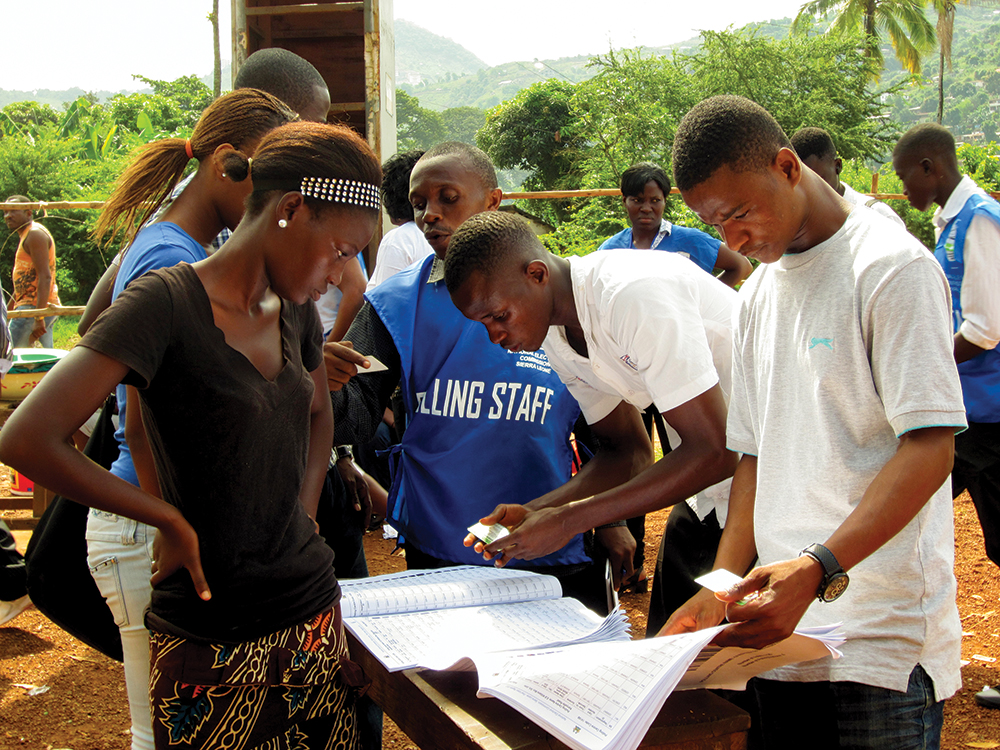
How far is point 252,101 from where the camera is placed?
195 centimetres

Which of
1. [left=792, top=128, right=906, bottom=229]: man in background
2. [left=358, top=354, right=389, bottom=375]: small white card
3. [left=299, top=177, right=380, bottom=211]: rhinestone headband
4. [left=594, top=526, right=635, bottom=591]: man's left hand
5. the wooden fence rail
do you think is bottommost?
the wooden fence rail

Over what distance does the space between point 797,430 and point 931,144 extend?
2.85 m

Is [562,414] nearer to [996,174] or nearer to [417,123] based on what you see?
[996,174]

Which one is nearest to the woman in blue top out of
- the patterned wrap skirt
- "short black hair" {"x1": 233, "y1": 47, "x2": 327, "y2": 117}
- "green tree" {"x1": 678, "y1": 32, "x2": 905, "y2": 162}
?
"short black hair" {"x1": 233, "y1": 47, "x2": 327, "y2": 117}

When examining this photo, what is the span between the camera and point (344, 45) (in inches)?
276

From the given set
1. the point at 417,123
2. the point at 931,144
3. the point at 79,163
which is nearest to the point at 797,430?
A: the point at 931,144

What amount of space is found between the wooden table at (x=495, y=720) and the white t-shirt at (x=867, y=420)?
32 cm

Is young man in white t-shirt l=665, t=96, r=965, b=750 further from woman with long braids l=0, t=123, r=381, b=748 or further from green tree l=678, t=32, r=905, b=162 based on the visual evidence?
Answer: green tree l=678, t=32, r=905, b=162

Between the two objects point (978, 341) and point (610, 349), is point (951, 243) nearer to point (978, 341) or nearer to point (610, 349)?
point (978, 341)

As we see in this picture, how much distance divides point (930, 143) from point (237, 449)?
352cm

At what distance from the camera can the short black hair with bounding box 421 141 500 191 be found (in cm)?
250

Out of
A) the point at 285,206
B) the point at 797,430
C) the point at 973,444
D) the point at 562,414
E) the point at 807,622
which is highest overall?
the point at 285,206

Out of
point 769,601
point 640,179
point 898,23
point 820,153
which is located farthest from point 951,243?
point 898,23

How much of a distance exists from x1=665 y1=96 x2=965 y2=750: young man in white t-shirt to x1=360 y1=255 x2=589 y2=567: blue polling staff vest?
615 mm
